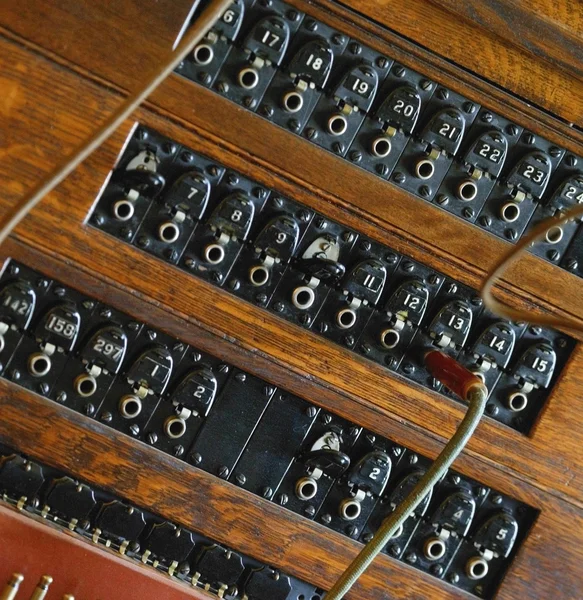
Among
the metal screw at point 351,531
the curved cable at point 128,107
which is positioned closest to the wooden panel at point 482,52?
the curved cable at point 128,107

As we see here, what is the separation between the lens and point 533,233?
1043 mm

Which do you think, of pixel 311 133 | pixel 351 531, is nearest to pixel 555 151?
pixel 311 133

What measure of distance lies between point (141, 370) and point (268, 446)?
230 millimetres

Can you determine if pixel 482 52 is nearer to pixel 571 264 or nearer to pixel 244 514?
pixel 571 264

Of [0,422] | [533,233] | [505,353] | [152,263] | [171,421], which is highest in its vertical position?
[533,233]

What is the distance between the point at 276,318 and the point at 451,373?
276mm

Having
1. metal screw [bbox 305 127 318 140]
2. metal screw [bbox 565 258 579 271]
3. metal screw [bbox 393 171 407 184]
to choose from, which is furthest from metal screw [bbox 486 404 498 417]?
metal screw [bbox 305 127 318 140]

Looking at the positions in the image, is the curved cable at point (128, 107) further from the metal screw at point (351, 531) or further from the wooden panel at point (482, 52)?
the metal screw at point (351, 531)

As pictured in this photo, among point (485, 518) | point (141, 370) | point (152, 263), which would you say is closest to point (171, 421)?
point (141, 370)

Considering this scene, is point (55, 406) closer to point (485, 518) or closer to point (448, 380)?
point (448, 380)

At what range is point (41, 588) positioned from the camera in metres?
1.20

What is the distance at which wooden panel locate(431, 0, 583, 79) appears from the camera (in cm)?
124

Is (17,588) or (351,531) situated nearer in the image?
(17,588)

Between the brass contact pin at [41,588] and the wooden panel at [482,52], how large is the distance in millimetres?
954
